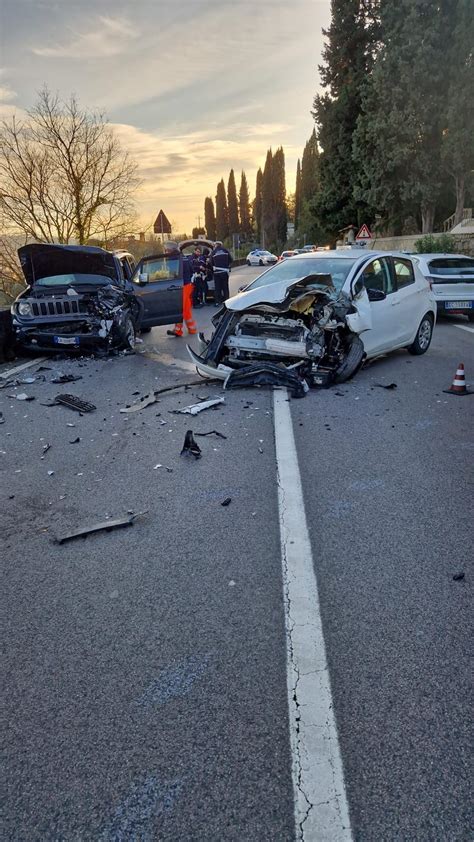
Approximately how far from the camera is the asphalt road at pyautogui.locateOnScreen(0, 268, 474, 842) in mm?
1985

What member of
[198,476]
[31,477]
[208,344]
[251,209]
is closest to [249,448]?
[198,476]

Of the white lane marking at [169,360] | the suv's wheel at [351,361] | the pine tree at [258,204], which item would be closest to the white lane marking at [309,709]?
the suv's wheel at [351,361]

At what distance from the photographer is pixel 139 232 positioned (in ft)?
85.5

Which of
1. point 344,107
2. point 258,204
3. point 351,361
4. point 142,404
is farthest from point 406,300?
point 258,204

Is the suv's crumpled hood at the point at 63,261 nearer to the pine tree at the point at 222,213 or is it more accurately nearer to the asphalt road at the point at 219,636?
the asphalt road at the point at 219,636

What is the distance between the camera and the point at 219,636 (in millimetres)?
2812

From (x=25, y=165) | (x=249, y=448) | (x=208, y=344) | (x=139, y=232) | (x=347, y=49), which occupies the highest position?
(x=347, y=49)

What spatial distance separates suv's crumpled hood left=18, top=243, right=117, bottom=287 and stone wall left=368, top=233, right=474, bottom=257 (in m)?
20.4

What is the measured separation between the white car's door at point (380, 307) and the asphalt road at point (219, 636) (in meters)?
3.06

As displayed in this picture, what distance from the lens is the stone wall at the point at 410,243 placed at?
28.0m

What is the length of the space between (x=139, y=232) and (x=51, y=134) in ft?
16.6

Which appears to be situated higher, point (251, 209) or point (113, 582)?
point (251, 209)

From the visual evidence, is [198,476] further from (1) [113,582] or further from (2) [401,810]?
(2) [401,810]

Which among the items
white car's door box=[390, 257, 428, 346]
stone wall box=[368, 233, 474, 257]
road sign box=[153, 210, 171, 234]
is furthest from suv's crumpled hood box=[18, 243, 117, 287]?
stone wall box=[368, 233, 474, 257]
